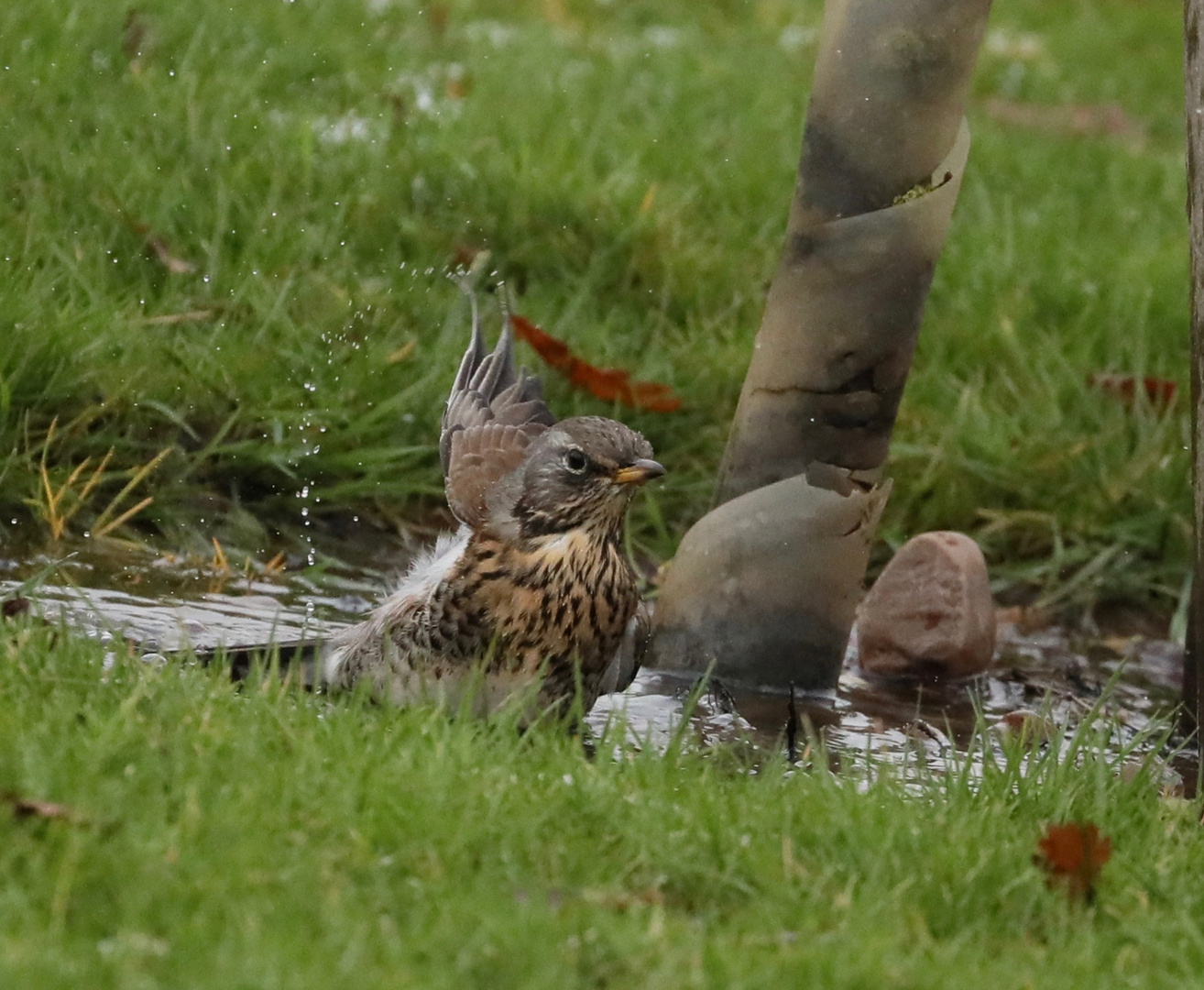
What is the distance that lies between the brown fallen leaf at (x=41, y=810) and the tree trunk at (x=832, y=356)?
2366 mm

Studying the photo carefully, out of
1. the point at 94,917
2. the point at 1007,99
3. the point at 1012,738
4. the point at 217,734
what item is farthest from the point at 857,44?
the point at 1007,99

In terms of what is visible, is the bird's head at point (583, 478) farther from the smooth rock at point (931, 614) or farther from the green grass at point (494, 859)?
the smooth rock at point (931, 614)

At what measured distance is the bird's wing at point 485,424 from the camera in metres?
4.91

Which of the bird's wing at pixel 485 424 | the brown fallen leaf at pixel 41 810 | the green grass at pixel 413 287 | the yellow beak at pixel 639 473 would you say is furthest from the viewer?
the green grass at pixel 413 287

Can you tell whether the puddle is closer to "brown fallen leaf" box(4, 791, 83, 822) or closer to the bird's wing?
Result: the bird's wing

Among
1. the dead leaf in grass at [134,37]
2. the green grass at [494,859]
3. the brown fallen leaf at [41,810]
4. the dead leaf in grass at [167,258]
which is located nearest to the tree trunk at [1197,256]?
the green grass at [494,859]

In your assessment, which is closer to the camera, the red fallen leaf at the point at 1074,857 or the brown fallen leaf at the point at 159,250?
the red fallen leaf at the point at 1074,857

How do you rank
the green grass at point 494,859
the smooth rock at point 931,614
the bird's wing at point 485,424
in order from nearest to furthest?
the green grass at point 494,859
the bird's wing at point 485,424
the smooth rock at point 931,614

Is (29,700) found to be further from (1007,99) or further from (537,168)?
(1007,99)

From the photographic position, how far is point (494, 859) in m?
3.09

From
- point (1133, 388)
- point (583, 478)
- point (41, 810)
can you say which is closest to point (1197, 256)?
point (583, 478)

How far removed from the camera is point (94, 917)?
267 centimetres

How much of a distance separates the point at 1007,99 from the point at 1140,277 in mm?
4205

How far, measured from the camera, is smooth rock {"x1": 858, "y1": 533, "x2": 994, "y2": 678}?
17.9 feet
